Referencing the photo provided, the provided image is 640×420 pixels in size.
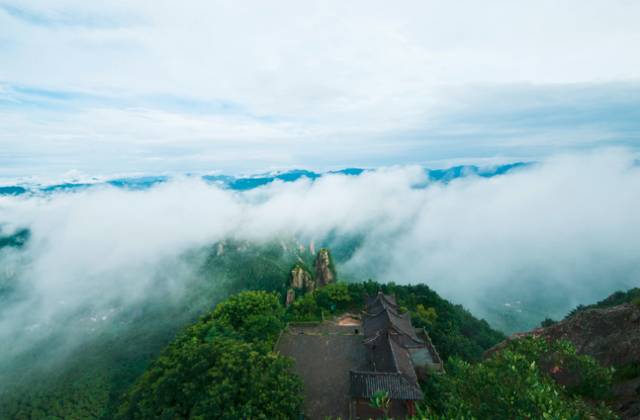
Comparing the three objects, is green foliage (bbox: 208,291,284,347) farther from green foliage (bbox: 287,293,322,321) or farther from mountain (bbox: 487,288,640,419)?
mountain (bbox: 487,288,640,419)

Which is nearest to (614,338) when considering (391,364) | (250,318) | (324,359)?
(391,364)

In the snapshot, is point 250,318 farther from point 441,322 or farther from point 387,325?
point 441,322

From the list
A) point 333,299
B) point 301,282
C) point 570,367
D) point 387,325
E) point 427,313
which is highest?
point 570,367

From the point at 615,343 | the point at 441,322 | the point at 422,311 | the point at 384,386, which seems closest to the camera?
the point at 615,343

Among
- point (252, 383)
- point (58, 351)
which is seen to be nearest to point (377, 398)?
point (252, 383)

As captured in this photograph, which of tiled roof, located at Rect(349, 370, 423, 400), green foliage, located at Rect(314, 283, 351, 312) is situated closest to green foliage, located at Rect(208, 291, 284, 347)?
green foliage, located at Rect(314, 283, 351, 312)
